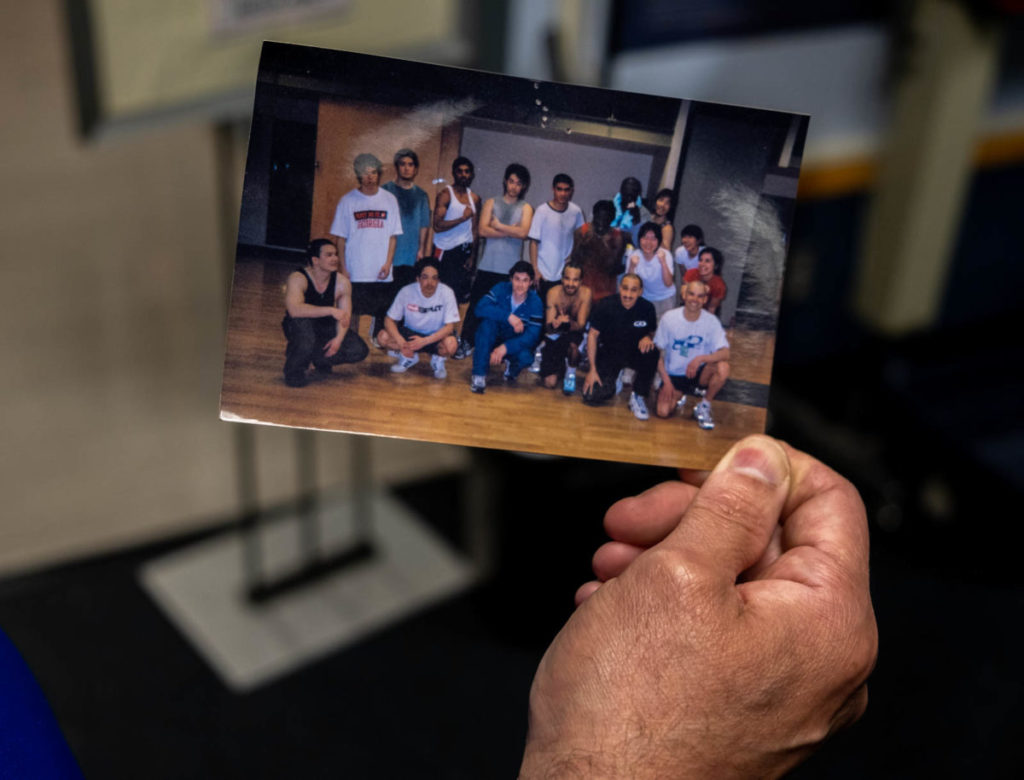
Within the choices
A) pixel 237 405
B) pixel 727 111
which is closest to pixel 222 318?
pixel 237 405

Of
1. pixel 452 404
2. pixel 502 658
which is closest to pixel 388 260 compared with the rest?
pixel 452 404

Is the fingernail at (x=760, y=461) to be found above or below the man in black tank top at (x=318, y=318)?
below

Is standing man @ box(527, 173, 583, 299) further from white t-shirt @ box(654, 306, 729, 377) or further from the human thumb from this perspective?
the human thumb

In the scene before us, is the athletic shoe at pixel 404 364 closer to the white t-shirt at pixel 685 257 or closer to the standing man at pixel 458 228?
the standing man at pixel 458 228

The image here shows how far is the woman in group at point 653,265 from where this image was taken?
856 mm

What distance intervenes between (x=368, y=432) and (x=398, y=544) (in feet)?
5.56

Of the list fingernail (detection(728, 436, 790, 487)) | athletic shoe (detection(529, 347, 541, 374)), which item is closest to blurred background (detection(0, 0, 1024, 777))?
athletic shoe (detection(529, 347, 541, 374))

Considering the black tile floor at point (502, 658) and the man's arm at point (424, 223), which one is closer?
the man's arm at point (424, 223)

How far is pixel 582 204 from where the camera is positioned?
2.78 feet

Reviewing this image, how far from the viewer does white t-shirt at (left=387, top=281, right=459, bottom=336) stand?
2.79 ft

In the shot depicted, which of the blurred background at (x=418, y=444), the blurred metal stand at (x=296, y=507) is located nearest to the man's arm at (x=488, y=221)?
the blurred background at (x=418, y=444)

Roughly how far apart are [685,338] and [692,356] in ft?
0.05

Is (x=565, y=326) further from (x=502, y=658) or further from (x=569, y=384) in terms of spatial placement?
(x=502, y=658)

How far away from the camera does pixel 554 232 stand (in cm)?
85
